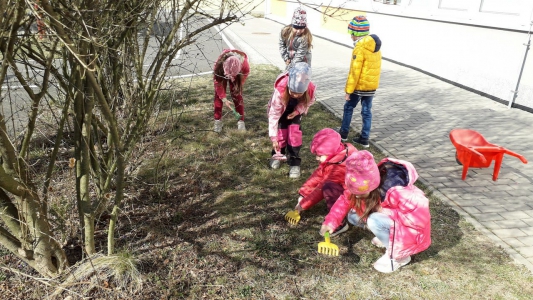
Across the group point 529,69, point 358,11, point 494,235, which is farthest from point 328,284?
point 358,11

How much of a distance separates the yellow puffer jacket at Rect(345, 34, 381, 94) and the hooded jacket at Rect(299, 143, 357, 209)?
1.70 m

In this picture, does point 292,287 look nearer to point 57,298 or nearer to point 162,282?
point 162,282

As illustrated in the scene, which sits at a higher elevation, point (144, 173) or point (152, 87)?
point (152, 87)

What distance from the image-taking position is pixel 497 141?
216 inches

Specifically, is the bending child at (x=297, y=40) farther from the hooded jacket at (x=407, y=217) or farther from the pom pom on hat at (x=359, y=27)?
the hooded jacket at (x=407, y=217)

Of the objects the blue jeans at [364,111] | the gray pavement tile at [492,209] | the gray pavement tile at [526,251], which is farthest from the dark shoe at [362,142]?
the gray pavement tile at [526,251]

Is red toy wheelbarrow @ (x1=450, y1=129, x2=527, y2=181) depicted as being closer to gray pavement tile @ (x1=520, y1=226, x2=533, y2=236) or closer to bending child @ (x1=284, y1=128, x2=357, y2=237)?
gray pavement tile @ (x1=520, y1=226, x2=533, y2=236)

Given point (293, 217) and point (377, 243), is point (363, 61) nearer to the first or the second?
point (293, 217)

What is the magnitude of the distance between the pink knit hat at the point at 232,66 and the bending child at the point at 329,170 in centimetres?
187

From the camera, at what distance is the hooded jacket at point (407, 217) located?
2.68 metres

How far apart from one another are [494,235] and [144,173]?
3.45 meters

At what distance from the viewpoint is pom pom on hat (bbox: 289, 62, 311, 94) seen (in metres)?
3.68

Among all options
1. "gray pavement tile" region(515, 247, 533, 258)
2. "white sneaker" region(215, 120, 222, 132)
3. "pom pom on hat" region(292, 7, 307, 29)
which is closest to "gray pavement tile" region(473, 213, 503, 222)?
"gray pavement tile" region(515, 247, 533, 258)

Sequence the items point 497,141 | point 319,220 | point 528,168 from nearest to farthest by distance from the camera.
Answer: point 319,220 < point 528,168 < point 497,141
